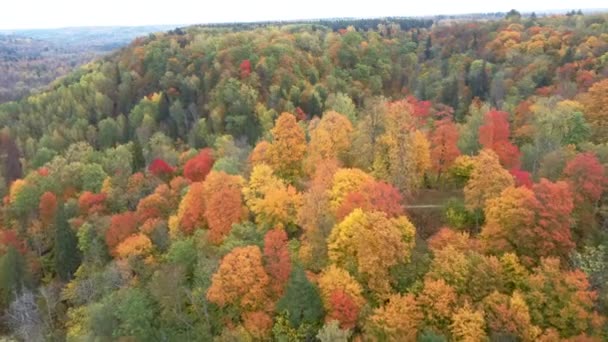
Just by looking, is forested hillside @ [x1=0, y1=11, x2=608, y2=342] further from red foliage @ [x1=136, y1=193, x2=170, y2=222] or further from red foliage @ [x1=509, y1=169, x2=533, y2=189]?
red foliage @ [x1=509, y1=169, x2=533, y2=189]

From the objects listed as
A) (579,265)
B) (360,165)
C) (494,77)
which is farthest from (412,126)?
(494,77)

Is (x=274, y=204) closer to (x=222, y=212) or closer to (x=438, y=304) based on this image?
A: (x=222, y=212)

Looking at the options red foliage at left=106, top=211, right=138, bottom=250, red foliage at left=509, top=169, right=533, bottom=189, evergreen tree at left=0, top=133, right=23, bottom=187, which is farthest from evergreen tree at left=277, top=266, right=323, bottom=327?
evergreen tree at left=0, top=133, right=23, bottom=187

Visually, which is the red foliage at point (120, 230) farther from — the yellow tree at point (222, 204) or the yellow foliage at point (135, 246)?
the yellow tree at point (222, 204)

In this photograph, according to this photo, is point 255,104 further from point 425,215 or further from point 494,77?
point 425,215

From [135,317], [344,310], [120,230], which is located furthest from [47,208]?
[344,310]

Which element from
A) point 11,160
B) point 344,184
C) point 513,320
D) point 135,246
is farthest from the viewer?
point 11,160

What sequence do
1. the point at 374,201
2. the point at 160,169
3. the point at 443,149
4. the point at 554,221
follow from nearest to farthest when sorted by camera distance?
the point at 554,221 < the point at 374,201 < the point at 443,149 < the point at 160,169
